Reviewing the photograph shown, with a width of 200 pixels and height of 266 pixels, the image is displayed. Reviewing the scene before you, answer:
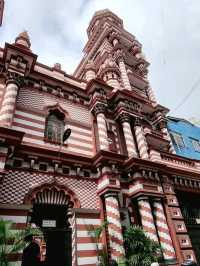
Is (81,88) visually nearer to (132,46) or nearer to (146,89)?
(146,89)

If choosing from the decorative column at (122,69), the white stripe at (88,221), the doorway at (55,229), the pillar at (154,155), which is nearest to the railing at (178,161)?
the pillar at (154,155)

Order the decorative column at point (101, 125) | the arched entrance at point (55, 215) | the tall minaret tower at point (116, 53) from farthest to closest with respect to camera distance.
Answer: the tall minaret tower at point (116, 53) < the decorative column at point (101, 125) < the arched entrance at point (55, 215)

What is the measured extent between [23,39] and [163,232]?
13119mm

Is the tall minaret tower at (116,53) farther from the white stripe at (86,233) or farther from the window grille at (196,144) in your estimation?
the white stripe at (86,233)

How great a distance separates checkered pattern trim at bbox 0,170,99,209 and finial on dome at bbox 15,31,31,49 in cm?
798

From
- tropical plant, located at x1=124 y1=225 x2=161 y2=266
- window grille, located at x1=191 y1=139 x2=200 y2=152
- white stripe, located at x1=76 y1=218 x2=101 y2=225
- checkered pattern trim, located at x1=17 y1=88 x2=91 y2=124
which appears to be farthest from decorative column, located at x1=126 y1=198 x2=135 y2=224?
window grille, located at x1=191 y1=139 x2=200 y2=152

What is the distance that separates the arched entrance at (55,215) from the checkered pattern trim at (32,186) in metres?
0.26

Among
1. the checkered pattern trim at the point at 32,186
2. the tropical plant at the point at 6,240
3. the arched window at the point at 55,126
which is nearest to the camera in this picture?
the tropical plant at the point at 6,240

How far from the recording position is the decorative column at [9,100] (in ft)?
32.0

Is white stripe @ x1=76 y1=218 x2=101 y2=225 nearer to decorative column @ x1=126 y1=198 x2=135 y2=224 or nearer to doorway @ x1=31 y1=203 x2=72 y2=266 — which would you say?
doorway @ x1=31 y1=203 x2=72 y2=266

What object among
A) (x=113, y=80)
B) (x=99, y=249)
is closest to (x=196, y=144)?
(x=113, y=80)

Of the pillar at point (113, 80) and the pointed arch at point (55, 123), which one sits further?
the pillar at point (113, 80)

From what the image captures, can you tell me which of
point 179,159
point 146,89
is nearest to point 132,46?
point 146,89

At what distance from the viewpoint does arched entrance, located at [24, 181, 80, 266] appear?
9266mm
